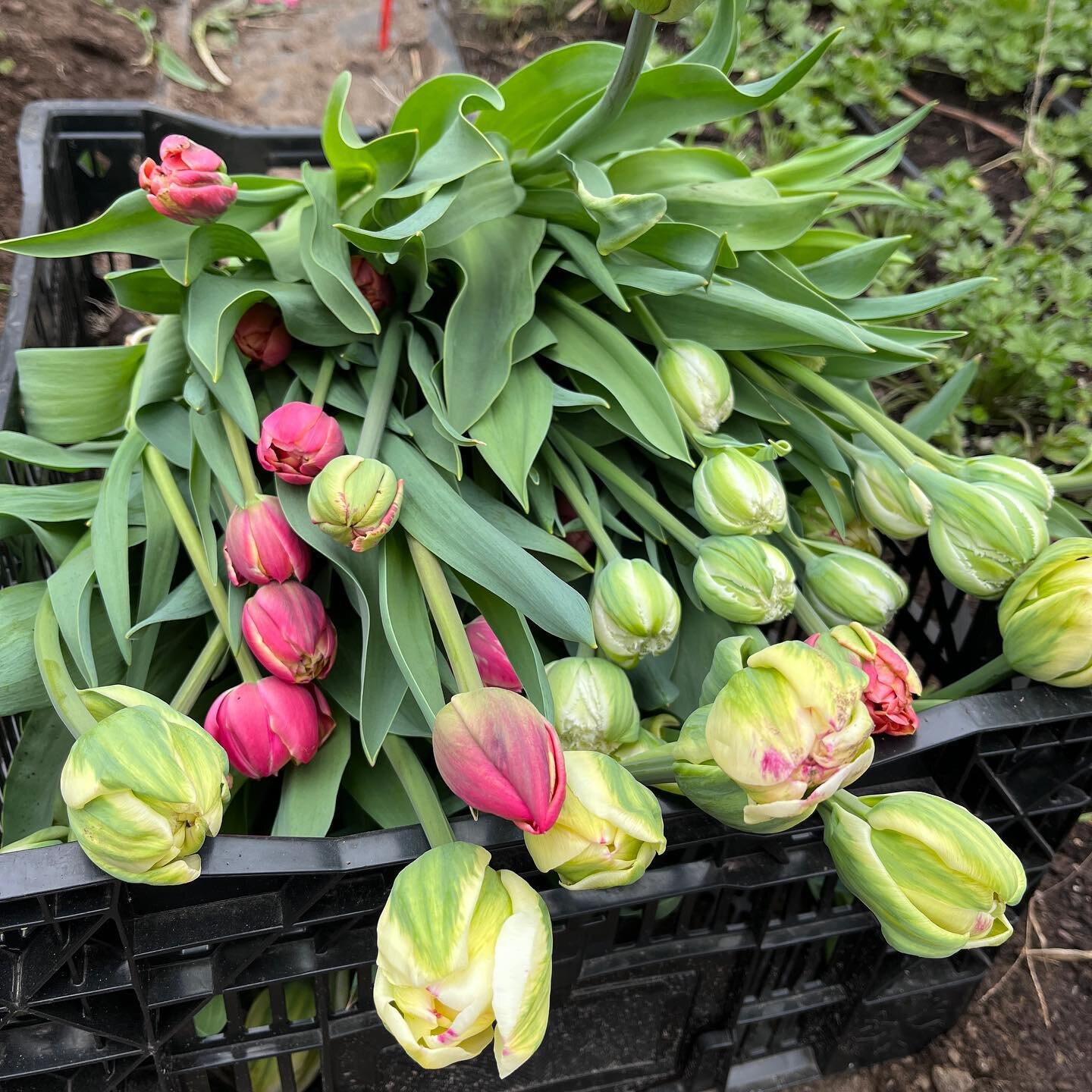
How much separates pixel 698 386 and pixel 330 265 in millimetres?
241

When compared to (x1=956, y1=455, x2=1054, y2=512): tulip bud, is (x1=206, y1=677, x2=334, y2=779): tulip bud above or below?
below

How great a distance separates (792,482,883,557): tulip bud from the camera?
719 millimetres

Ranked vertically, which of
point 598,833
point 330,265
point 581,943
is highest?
point 330,265

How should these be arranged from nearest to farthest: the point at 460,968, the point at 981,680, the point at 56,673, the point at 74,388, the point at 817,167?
the point at 460,968 → the point at 56,673 → the point at 981,680 → the point at 74,388 → the point at 817,167

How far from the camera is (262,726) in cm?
51

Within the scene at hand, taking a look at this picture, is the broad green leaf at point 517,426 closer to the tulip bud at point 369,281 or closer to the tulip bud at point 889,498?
the tulip bud at point 369,281

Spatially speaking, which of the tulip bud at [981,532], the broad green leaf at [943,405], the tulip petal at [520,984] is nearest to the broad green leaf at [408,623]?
the tulip petal at [520,984]

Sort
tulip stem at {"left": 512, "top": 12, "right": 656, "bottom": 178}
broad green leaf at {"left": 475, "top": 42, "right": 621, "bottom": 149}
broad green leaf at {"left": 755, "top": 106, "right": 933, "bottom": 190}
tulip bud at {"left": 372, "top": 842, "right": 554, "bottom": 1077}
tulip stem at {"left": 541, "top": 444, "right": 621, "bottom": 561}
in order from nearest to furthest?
tulip bud at {"left": 372, "top": 842, "right": 554, "bottom": 1077} < tulip stem at {"left": 512, "top": 12, "right": 656, "bottom": 178} < tulip stem at {"left": 541, "top": 444, "right": 621, "bottom": 561} < broad green leaf at {"left": 475, "top": 42, "right": 621, "bottom": 149} < broad green leaf at {"left": 755, "top": 106, "right": 933, "bottom": 190}

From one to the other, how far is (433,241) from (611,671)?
301mm

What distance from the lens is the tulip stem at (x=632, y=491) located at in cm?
61

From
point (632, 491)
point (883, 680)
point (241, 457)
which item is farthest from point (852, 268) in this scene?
point (241, 457)

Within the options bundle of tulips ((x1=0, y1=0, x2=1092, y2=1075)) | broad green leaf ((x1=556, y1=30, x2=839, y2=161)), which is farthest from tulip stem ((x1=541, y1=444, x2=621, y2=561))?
broad green leaf ((x1=556, y1=30, x2=839, y2=161))

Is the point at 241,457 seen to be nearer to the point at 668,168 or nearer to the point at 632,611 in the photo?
the point at 632,611

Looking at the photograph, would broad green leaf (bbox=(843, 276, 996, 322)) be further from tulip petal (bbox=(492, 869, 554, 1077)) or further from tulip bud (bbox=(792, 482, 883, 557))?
tulip petal (bbox=(492, 869, 554, 1077))
